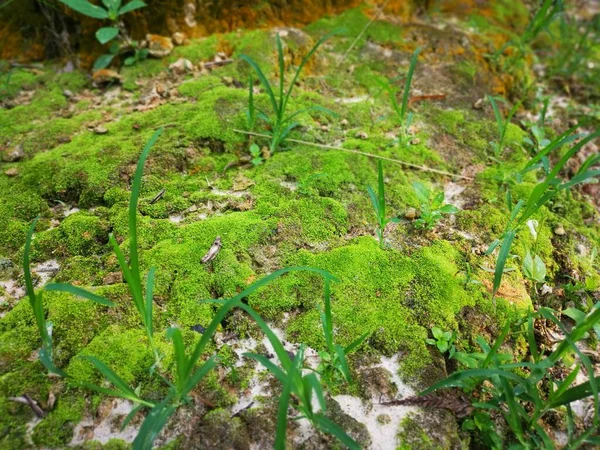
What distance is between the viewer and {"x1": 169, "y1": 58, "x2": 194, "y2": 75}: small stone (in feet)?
12.5

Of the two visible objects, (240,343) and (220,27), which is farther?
(220,27)

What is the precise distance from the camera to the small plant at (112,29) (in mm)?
3348

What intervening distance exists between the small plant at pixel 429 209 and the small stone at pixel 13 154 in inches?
113

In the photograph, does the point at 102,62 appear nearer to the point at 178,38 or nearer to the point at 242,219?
the point at 178,38

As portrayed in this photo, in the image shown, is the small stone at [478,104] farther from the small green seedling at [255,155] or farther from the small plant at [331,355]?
the small plant at [331,355]

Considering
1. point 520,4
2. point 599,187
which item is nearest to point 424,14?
point 520,4

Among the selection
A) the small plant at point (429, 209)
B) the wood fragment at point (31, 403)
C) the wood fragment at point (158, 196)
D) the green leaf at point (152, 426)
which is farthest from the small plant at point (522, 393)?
the wood fragment at point (158, 196)

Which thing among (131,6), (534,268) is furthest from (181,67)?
(534,268)

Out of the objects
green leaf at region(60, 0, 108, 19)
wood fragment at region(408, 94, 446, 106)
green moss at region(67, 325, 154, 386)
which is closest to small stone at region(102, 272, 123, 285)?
green moss at region(67, 325, 154, 386)

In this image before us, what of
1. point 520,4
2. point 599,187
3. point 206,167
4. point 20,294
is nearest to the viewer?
point 20,294

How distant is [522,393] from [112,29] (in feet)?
13.0

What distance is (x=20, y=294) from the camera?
226 cm

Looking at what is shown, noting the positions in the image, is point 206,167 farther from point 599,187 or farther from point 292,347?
point 599,187

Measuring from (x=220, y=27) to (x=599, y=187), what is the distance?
3.79m
